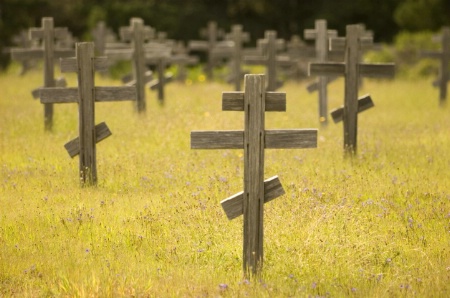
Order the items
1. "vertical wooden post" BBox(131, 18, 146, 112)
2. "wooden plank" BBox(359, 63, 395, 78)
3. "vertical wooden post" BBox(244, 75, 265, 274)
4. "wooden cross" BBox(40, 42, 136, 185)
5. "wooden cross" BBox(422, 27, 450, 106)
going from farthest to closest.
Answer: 1. "wooden cross" BBox(422, 27, 450, 106)
2. "vertical wooden post" BBox(131, 18, 146, 112)
3. "wooden plank" BBox(359, 63, 395, 78)
4. "wooden cross" BBox(40, 42, 136, 185)
5. "vertical wooden post" BBox(244, 75, 265, 274)

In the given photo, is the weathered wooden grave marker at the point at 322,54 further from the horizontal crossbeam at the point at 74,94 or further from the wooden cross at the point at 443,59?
the horizontal crossbeam at the point at 74,94

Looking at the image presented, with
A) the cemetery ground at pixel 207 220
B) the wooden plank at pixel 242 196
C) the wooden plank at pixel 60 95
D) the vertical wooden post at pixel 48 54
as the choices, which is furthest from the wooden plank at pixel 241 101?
the vertical wooden post at pixel 48 54

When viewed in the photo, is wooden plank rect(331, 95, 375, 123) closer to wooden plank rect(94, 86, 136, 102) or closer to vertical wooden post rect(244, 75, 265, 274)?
wooden plank rect(94, 86, 136, 102)

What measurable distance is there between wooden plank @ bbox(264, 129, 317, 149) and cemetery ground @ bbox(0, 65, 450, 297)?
1.00 metres

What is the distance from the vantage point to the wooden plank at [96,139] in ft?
32.1

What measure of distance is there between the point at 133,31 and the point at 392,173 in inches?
299

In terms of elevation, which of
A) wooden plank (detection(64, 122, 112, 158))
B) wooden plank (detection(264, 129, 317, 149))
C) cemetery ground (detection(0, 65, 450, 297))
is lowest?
cemetery ground (detection(0, 65, 450, 297))

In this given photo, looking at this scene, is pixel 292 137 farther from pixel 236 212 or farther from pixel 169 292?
pixel 169 292

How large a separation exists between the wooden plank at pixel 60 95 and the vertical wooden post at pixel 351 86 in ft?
13.9

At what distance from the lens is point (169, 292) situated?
20.5 ft

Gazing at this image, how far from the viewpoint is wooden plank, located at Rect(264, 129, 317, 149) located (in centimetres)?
648

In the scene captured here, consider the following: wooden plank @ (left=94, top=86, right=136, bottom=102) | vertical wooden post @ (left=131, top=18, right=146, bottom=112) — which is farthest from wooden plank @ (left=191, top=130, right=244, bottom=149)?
vertical wooden post @ (left=131, top=18, right=146, bottom=112)

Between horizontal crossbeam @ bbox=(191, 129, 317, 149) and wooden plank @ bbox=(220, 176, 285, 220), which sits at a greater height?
horizontal crossbeam @ bbox=(191, 129, 317, 149)

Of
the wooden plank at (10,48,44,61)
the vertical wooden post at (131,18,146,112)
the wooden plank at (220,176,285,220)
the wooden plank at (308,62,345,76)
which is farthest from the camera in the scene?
the vertical wooden post at (131,18,146,112)
